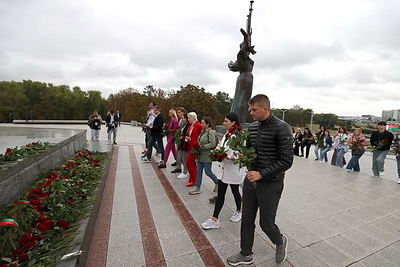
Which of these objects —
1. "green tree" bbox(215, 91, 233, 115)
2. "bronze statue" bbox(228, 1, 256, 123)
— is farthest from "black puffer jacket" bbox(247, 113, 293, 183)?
"green tree" bbox(215, 91, 233, 115)

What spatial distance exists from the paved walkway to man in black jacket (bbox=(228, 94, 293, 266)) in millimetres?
345

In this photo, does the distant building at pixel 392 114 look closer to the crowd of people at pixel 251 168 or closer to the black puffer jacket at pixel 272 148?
the crowd of people at pixel 251 168

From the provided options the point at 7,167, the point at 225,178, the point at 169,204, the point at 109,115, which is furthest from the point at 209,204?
the point at 109,115

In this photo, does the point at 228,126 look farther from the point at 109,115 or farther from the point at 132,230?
the point at 109,115

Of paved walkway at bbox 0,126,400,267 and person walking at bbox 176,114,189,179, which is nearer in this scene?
paved walkway at bbox 0,126,400,267

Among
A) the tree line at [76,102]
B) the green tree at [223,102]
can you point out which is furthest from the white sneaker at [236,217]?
the green tree at [223,102]

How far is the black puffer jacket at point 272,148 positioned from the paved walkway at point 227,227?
Answer: 1157mm

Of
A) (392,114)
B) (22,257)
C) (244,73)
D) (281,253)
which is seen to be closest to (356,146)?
(244,73)

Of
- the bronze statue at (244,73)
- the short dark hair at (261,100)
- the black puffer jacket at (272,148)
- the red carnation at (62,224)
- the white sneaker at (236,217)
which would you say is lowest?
the white sneaker at (236,217)

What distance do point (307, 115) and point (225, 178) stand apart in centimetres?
8377

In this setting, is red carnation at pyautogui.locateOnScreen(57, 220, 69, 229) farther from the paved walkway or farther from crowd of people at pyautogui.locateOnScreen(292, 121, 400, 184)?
crowd of people at pyautogui.locateOnScreen(292, 121, 400, 184)

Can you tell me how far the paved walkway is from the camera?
237 cm

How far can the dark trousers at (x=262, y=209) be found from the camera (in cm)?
201

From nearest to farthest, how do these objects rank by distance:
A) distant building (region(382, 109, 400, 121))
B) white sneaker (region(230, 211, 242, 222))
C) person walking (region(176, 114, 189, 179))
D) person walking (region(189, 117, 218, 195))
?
white sneaker (region(230, 211, 242, 222)) < person walking (region(189, 117, 218, 195)) < person walking (region(176, 114, 189, 179)) < distant building (region(382, 109, 400, 121))
